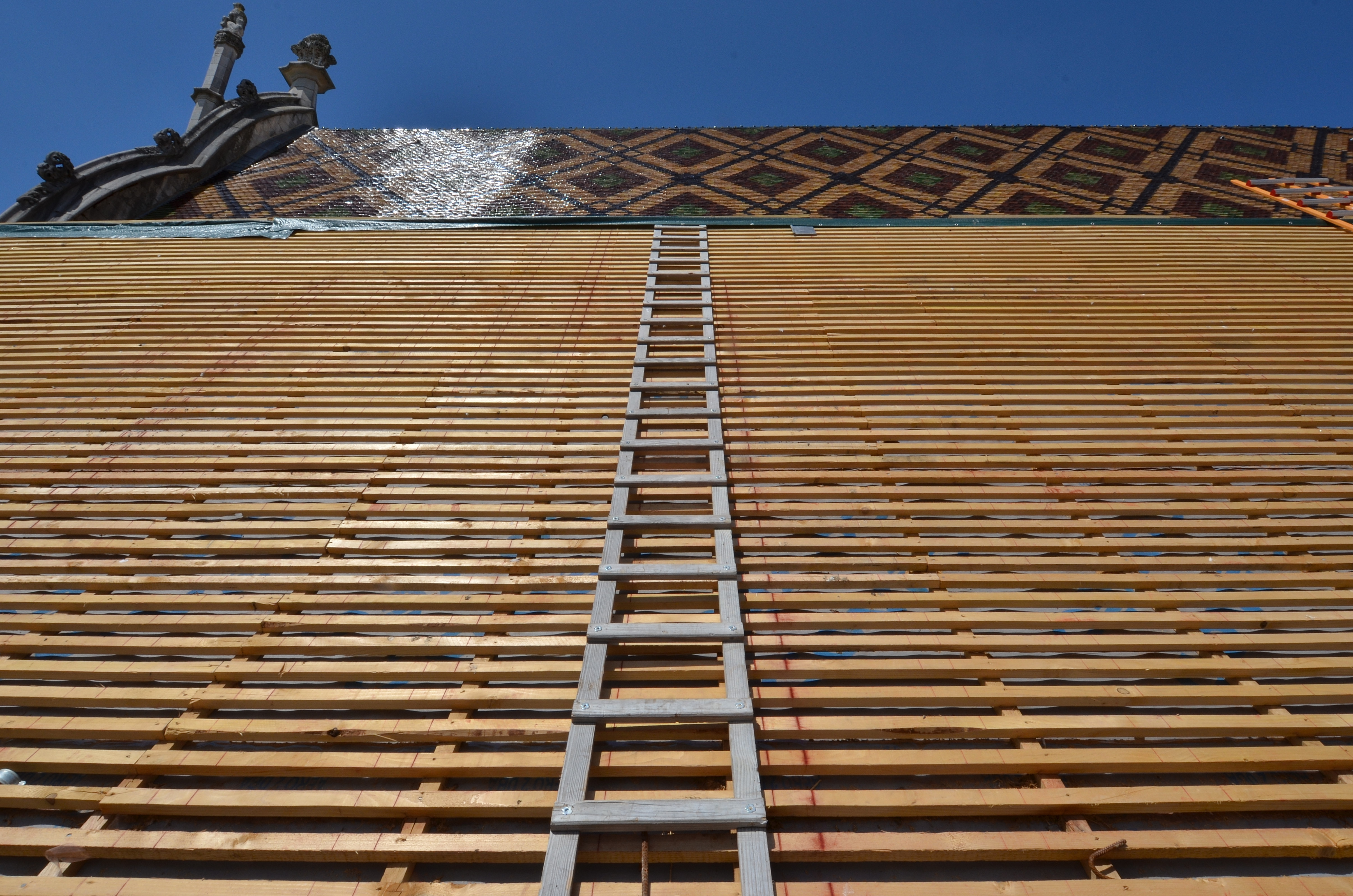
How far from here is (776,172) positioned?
279 inches

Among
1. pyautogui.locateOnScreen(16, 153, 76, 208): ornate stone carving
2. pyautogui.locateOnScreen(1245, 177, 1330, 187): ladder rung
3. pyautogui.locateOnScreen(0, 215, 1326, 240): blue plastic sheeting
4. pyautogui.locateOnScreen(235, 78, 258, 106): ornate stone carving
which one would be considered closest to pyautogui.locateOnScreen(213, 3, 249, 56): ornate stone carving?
pyautogui.locateOnScreen(235, 78, 258, 106): ornate stone carving

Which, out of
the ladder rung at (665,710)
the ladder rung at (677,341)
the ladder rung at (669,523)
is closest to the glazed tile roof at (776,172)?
the ladder rung at (677,341)

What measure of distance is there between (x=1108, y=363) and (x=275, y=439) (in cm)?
338

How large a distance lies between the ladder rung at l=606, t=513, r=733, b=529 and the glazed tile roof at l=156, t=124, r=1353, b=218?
148 inches

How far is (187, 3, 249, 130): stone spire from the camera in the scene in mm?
9086

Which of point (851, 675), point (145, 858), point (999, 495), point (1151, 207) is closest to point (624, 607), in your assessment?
point (851, 675)

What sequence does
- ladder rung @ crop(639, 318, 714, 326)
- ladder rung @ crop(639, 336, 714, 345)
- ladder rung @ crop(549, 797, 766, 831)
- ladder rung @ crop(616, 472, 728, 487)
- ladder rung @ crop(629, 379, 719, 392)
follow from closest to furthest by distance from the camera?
ladder rung @ crop(549, 797, 766, 831) < ladder rung @ crop(616, 472, 728, 487) < ladder rung @ crop(629, 379, 719, 392) < ladder rung @ crop(639, 336, 714, 345) < ladder rung @ crop(639, 318, 714, 326)

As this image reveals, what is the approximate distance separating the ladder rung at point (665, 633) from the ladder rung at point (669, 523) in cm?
37

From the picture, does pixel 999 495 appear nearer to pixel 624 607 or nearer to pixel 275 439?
pixel 624 607

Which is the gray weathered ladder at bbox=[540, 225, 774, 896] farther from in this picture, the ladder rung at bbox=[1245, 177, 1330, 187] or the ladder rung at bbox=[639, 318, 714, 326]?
the ladder rung at bbox=[1245, 177, 1330, 187]

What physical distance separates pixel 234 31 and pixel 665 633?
1246 centimetres

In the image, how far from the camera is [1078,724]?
1.45m

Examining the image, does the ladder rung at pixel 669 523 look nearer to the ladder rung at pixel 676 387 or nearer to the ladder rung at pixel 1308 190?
the ladder rung at pixel 676 387

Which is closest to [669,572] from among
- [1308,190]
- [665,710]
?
[665,710]
